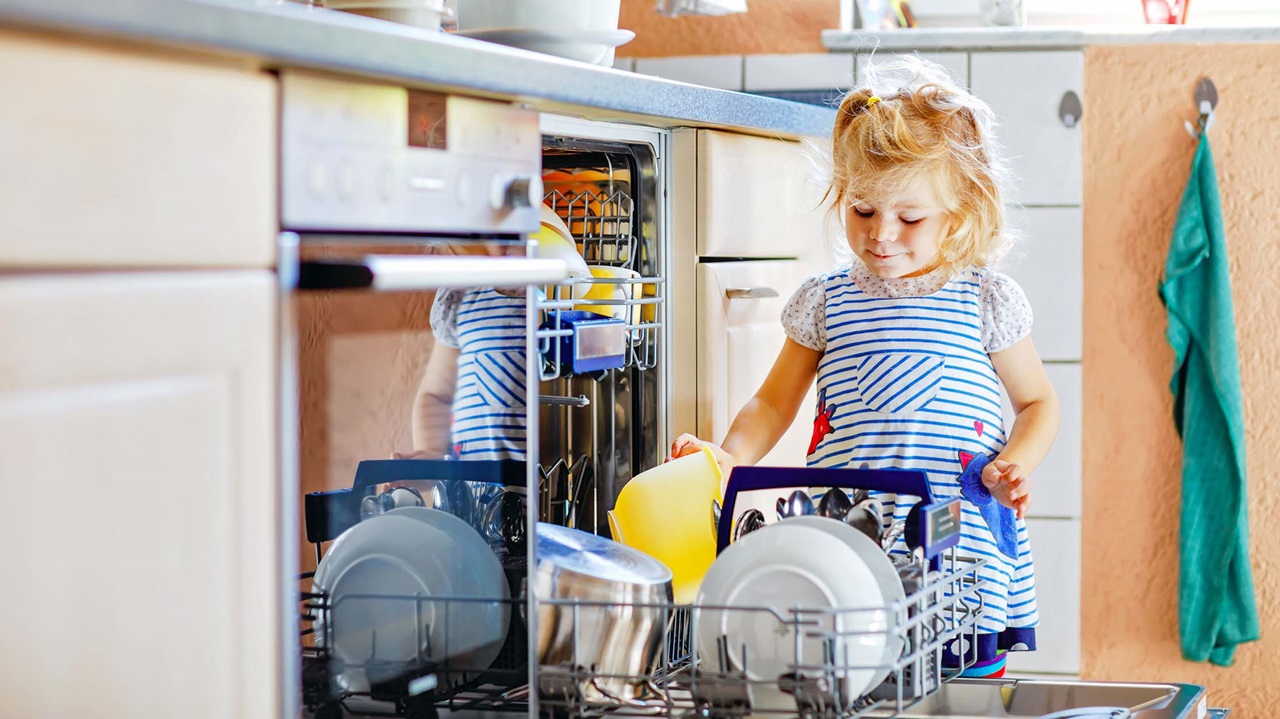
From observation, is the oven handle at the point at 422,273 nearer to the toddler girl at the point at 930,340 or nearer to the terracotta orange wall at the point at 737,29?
the toddler girl at the point at 930,340

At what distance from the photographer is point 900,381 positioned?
57.4 inches

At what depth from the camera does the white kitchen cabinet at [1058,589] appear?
6.88ft

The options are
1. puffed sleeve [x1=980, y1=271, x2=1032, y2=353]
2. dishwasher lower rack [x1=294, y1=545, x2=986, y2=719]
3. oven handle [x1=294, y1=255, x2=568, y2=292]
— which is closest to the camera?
oven handle [x1=294, y1=255, x2=568, y2=292]

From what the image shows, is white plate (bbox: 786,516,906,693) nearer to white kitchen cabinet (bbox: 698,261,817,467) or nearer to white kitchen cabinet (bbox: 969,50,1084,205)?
white kitchen cabinet (bbox: 698,261,817,467)

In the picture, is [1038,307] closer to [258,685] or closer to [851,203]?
[851,203]

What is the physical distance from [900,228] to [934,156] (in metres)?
0.08

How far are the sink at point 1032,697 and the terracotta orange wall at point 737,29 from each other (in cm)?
119

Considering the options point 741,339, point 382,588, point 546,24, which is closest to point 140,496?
point 382,588

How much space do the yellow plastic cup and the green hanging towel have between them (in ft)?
3.35

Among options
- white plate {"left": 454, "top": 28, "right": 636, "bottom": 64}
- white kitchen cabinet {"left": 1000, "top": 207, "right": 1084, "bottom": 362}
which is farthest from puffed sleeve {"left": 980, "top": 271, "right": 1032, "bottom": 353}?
white kitchen cabinet {"left": 1000, "top": 207, "right": 1084, "bottom": 362}

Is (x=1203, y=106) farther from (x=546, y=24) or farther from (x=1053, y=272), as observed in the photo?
(x=546, y=24)

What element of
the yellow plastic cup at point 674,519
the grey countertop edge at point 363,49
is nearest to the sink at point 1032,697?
the yellow plastic cup at point 674,519

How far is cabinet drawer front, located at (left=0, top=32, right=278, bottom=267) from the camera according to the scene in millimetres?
676

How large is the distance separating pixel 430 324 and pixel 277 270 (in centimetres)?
17
